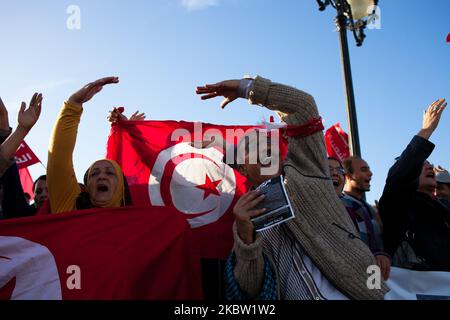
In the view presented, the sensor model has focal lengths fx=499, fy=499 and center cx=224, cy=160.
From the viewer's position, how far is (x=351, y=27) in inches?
272

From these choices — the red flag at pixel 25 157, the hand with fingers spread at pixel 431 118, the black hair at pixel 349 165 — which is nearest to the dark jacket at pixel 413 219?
the hand with fingers spread at pixel 431 118

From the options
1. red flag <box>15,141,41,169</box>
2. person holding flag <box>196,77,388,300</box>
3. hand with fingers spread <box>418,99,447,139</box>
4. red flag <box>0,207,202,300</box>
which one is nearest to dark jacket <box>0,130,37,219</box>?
red flag <box>0,207,202,300</box>

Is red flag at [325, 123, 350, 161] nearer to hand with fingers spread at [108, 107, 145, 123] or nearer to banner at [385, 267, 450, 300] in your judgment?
hand with fingers spread at [108, 107, 145, 123]

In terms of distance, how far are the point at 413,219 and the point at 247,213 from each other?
4.90ft

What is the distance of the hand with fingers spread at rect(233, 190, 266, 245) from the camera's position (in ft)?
7.14

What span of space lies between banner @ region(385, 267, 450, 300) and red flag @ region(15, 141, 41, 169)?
194 inches

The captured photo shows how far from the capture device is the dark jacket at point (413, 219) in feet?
9.48

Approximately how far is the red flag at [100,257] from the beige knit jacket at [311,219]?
1.91 feet

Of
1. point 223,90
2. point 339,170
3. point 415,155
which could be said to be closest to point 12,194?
point 223,90

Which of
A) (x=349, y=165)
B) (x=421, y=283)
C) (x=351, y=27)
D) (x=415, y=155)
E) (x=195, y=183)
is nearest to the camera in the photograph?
(x=415, y=155)

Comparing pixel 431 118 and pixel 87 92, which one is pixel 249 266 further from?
pixel 87 92

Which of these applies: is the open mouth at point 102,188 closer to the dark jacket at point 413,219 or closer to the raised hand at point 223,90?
the raised hand at point 223,90

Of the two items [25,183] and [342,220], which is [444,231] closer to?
[342,220]
